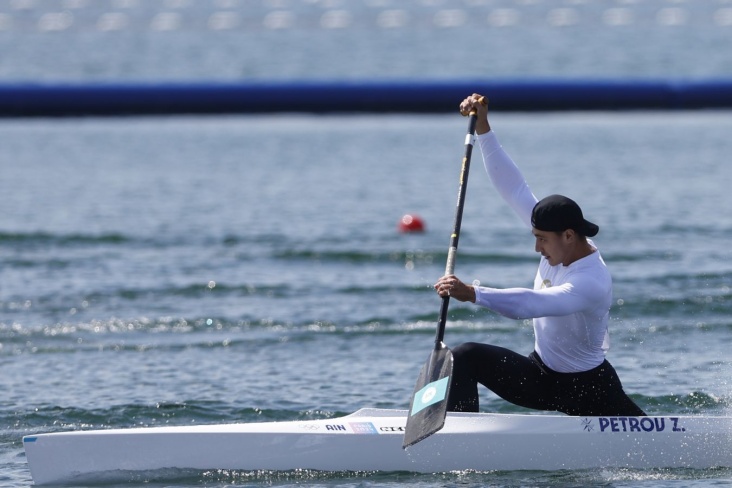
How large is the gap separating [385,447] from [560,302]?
1.09 metres

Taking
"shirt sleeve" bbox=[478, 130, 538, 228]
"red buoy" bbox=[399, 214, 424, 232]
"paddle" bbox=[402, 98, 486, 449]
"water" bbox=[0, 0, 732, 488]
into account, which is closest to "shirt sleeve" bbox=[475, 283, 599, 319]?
"paddle" bbox=[402, 98, 486, 449]

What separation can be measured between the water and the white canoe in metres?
0.08

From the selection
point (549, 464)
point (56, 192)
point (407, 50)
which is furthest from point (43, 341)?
point (407, 50)

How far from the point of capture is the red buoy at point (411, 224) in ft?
47.2

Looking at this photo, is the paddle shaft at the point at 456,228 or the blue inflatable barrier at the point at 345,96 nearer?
the paddle shaft at the point at 456,228

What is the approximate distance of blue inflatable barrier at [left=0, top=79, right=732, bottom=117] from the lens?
2538 centimetres

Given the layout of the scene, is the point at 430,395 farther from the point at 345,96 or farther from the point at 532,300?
the point at 345,96

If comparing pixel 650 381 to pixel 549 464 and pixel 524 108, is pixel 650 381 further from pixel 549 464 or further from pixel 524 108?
pixel 524 108

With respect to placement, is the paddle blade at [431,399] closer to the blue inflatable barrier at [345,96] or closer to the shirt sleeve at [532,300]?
the shirt sleeve at [532,300]

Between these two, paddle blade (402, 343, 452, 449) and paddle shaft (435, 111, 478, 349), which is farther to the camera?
paddle shaft (435, 111, 478, 349)

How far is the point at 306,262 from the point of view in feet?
41.7

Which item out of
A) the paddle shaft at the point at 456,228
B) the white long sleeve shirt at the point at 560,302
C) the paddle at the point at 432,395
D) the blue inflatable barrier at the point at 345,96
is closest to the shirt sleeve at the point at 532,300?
the white long sleeve shirt at the point at 560,302

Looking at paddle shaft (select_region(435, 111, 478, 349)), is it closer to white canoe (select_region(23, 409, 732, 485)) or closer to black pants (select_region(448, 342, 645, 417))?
black pants (select_region(448, 342, 645, 417))

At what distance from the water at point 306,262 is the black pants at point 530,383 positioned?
0.33 meters
